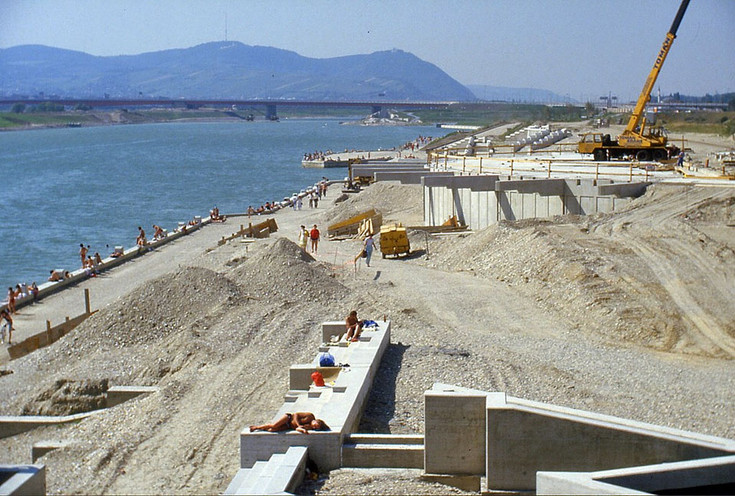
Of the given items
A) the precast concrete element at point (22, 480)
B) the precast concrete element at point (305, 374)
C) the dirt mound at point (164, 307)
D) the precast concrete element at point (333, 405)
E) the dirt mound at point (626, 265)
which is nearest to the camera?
the precast concrete element at point (22, 480)

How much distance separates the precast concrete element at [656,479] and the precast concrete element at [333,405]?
2.69 meters

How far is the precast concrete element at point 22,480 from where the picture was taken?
28.9ft

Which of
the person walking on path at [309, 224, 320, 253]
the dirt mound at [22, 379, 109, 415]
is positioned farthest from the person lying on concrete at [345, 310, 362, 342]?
the person walking on path at [309, 224, 320, 253]

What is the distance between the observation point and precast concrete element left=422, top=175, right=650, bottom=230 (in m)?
27.9

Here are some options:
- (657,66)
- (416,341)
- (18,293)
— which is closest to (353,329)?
(416,341)

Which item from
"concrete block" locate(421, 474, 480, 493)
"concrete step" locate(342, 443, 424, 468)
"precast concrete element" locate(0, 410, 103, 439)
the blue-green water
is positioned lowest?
the blue-green water

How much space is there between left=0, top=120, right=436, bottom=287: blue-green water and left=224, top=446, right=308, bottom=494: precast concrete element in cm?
3036

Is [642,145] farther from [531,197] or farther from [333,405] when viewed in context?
[333,405]

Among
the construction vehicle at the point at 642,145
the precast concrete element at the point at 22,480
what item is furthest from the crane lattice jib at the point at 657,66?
the precast concrete element at the point at 22,480

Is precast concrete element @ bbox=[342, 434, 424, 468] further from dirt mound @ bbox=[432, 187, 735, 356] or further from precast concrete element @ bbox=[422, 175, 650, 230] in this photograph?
precast concrete element @ bbox=[422, 175, 650, 230]

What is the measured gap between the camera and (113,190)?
3056 inches

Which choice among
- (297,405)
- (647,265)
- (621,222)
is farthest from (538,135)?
(297,405)

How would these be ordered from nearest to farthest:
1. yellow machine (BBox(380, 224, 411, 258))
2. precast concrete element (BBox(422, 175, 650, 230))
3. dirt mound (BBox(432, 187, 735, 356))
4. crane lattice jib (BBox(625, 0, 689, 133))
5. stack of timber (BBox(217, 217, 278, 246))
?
dirt mound (BBox(432, 187, 735, 356))
yellow machine (BBox(380, 224, 411, 258))
precast concrete element (BBox(422, 175, 650, 230))
stack of timber (BBox(217, 217, 278, 246))
crane lattice jib (BBox(625, 0, 689, 133))

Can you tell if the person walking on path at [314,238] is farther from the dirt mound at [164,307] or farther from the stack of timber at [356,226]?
the dirt mound at [164,307]
